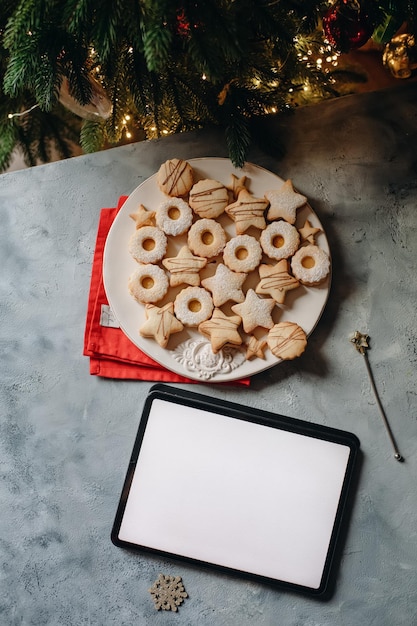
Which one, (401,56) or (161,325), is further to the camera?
(401,56)

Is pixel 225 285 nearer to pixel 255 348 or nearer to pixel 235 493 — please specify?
pixel 255 348

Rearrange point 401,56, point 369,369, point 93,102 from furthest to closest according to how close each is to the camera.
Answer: point 401,56 → point 369,369 → point 93,102

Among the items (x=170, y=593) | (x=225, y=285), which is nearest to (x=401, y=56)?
(x=225, y=285)

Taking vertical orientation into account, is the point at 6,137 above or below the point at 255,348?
above

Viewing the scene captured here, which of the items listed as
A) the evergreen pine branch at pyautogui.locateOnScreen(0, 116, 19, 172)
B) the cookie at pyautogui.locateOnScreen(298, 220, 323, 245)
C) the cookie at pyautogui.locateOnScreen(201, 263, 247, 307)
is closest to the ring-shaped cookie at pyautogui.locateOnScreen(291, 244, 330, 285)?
the cookie at pyautogui.locateOnScreen(298, 220, 323, 245)

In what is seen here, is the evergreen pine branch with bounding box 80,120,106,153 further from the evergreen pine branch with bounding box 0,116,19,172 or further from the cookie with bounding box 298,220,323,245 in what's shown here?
the cookie with bounding box 298,220,323,245

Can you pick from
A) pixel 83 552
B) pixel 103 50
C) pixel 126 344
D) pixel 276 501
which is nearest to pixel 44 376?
pixel 126 344

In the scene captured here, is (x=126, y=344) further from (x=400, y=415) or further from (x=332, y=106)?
(x=332, y=106)
